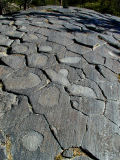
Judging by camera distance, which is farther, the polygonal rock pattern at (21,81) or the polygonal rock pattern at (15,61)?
the polygonal rock pattern at (15,61)

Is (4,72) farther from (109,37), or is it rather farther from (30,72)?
(109,37)

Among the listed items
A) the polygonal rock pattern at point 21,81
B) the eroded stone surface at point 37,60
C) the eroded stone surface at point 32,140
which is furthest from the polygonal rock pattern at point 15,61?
the eroded stone surface at point 32,140

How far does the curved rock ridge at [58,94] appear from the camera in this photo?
7.07 ft

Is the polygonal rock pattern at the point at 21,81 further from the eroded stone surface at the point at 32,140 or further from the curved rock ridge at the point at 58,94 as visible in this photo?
the eroded stone surface at the point at 32,140

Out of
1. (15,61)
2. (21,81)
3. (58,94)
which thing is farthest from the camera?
(15,61)

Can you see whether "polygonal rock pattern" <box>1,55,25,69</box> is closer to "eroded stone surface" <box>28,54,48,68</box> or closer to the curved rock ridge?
the curved rock ridge

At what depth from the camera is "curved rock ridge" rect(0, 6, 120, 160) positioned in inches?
84.9

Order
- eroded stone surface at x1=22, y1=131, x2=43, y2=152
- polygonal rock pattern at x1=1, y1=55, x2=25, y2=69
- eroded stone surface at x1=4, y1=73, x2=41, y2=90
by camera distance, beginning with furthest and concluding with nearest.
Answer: polygonal rock pattern at x1=1, y1=55, x2=25, y2=69, eroded stone surface at x1=4, y1=73, x2=41, y2=90, eroded stone surface at x1=22, y1=131, x2=43, y2=152

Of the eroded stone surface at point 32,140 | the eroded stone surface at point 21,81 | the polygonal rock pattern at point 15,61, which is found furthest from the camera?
the polygonal rock pattern at point 15,61

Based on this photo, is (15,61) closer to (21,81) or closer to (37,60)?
(37,60)

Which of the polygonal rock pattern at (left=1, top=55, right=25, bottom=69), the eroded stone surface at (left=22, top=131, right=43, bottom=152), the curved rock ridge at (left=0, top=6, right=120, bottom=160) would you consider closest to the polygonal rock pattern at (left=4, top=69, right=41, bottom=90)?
the curved rock ridge at (left=0, top=6, right=120, bottom=160)

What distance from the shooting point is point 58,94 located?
289 centimetres

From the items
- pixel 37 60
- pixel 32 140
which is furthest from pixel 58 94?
pixel 37 60

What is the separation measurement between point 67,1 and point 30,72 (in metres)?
13.3
